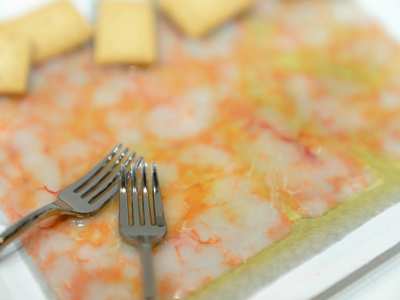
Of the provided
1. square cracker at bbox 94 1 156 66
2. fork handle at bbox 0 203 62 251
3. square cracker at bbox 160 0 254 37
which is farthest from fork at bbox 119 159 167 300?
square cracker at bbox 160 0 254 37

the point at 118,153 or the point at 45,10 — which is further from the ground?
the point at 45,10

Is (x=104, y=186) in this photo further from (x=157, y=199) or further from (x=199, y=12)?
(x=199, y=12)

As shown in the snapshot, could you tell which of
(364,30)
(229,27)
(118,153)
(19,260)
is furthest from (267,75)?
(19,260)

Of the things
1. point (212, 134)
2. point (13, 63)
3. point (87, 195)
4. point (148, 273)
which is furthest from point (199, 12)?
point (148, 273)

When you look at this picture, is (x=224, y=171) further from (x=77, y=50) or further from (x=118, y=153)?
(x=77, y=50)

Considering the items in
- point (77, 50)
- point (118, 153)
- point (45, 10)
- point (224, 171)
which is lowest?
point (224, 171)
